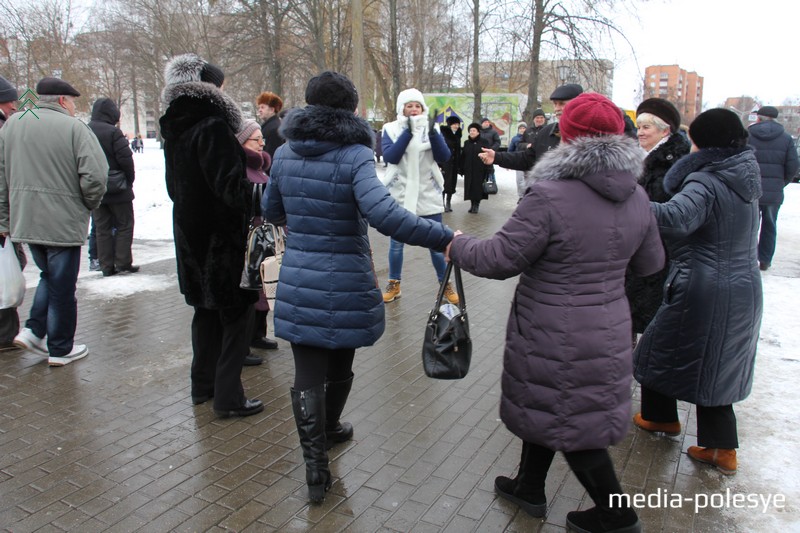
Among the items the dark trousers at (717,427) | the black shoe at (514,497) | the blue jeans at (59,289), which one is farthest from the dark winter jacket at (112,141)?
the dark trousers at (717,427)

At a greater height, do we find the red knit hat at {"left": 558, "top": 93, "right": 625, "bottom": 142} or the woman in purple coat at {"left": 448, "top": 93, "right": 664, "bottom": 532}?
the red knit hat at {"left": 558, "top": 93, "right": 625, "bottom": 142}

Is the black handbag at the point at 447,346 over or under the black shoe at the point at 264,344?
over

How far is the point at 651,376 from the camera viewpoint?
339 cm

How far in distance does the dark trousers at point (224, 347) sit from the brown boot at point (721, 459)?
273 cm

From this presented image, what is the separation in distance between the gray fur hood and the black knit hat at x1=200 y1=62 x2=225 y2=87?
4 centimetres

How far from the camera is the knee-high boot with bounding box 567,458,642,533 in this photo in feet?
8.38

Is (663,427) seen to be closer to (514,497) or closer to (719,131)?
(514,497)

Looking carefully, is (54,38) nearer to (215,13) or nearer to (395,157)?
(215,13)

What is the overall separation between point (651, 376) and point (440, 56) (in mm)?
34017

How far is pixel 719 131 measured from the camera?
308 centimetres

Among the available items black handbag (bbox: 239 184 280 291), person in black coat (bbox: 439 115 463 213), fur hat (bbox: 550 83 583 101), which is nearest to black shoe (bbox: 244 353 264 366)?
black handbag (bbox: 239 184 280 291)

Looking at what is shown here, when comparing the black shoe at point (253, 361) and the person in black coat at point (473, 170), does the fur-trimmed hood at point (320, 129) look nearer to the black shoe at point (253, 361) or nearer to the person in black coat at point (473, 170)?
the black shoe at point (253, 361)

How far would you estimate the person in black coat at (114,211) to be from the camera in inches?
281

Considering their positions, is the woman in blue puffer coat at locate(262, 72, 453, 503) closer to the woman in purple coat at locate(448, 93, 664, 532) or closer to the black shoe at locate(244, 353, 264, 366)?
the woman in purple coat at locate(448, 93, 664, 532)
